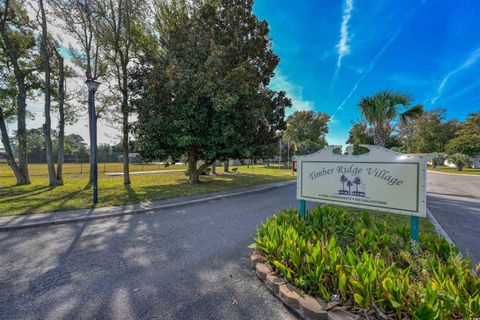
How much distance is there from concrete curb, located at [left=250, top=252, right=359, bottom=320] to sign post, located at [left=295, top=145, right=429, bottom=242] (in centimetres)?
174

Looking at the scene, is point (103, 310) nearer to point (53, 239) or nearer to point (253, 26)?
point (53, 239)

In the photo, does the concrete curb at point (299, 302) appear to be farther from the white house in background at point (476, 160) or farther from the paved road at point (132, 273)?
the white house in background at point (476, 160)

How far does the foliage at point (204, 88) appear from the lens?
332 inches

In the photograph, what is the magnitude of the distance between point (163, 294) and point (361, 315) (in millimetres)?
2092

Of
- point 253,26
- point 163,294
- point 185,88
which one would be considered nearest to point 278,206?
point 163,294

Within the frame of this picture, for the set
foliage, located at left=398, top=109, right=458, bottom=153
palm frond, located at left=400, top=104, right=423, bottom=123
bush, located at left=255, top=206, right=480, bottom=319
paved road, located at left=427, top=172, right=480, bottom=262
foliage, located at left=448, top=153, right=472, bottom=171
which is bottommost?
paved road, located at left=427, top=172, right=480, bottom=262

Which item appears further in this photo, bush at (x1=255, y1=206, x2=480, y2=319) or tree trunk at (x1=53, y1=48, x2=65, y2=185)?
tree trunk at (x1=53, y1=48, x2=65, y2=185)

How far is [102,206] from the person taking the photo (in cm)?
620

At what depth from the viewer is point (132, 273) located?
281cm

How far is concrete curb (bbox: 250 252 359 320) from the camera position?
6.10ft

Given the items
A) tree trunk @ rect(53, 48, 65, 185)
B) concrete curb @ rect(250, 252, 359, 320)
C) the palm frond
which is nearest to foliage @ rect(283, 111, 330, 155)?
the palm frond

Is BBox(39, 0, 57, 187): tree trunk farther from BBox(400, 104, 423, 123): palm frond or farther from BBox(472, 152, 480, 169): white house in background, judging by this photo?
BBox(472, 152, 480, 169): white house in background

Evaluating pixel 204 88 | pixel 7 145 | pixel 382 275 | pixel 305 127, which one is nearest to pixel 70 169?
pixel 7 145

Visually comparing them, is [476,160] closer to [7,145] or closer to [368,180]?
[368,180]
